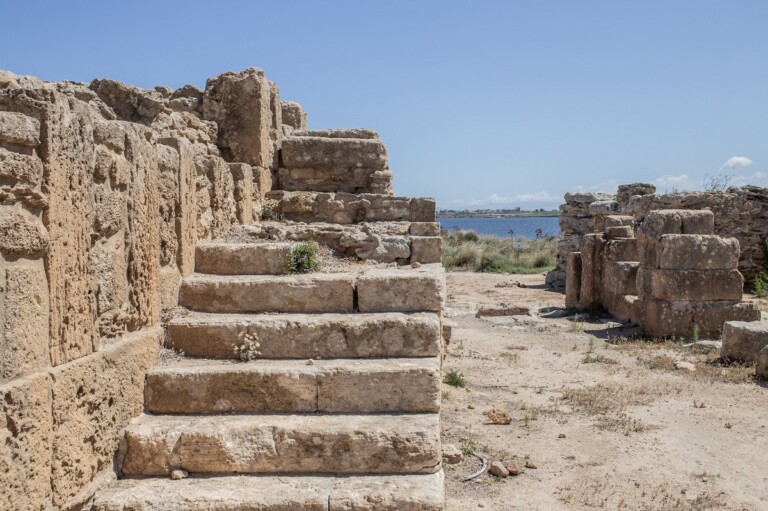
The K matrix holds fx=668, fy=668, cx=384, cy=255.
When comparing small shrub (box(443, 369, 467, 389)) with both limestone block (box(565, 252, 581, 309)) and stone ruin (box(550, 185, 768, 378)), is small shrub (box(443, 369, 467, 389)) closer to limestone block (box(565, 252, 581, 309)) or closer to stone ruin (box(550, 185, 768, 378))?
stone ruin (box(550, 185, 768, 378))

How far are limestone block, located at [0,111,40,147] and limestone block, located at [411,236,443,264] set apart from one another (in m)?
3.71

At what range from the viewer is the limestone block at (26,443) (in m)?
2.63

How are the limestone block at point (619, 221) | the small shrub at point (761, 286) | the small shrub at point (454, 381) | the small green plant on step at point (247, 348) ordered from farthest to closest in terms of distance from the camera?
the small shrub at point (761, 286) → the limestone block at point (619, 221) → the small shrub at point (454, 381) → the small green plant on step at point (247, 348)

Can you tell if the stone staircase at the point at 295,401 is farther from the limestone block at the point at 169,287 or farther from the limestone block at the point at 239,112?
the limestone block at the point at 239,112

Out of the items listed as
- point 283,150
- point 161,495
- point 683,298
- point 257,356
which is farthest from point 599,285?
point 161,495

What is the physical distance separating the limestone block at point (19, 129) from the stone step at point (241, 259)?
2.41 metres

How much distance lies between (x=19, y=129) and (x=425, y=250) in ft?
12.8

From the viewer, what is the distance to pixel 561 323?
11.8m

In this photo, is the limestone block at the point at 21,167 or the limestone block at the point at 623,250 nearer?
the limestone block at the point at 21,167

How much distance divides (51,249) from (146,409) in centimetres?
144

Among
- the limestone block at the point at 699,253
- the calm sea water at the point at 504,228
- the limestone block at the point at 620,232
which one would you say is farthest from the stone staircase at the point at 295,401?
the calm sea water at the point at 504,228

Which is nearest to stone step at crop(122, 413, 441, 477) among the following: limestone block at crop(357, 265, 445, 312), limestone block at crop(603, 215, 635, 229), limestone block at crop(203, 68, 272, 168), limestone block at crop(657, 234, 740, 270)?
limestone block at crop(357, 265, 445, 312)

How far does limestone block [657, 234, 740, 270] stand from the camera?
9.94m

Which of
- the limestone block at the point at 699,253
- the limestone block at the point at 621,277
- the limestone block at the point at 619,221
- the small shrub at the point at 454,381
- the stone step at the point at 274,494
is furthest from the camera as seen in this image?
the limestone block at the point at 619,221
